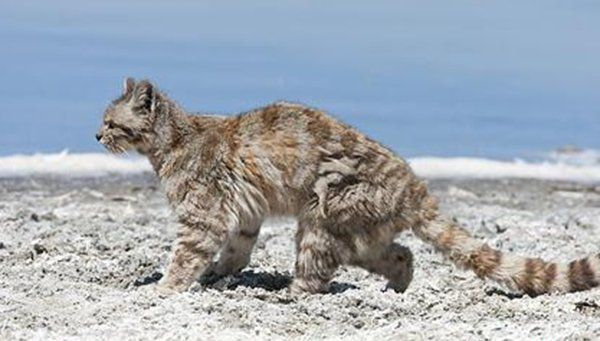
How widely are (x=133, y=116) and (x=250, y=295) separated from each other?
5.66 ft

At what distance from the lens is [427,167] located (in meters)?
22.9

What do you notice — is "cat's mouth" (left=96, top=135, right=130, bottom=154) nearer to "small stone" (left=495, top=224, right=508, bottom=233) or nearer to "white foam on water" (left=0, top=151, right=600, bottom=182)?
"small stone" (left=495, top=224, right=508, bottom=233)

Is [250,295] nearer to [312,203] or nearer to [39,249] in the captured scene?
[312,203]

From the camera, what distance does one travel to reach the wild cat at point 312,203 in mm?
10172

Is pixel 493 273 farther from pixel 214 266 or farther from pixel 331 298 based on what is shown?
pixel 214 266

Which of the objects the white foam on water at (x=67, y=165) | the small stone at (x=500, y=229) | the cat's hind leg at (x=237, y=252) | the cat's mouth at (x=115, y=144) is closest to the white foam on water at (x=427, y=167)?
the white foam on water at (x=67, y=165)

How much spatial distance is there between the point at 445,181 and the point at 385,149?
1142 cm

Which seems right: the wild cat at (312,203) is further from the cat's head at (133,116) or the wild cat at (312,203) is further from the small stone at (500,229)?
the small stone at (500,229)

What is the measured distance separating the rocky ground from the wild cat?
200mm

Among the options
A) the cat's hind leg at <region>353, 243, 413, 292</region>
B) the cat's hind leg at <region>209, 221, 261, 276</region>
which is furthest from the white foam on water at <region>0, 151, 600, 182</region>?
the cat's hind leg at <region>353, 243, 413, 292</region>

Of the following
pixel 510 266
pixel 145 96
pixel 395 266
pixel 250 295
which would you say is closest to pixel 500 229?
pixel 395 266

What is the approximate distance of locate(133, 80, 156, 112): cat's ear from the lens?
35.6 feet

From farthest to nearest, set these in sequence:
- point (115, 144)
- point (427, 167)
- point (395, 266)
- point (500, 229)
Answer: point (427, 167) → point (500, 229) → point (115, 144) → point (395, 266)

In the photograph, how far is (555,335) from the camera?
8297 mm
